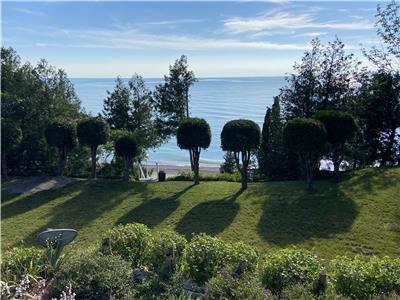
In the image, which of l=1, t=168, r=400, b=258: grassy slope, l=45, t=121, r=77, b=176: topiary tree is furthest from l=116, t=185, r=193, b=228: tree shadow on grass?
l=45, t=121, r=77, b=176: topiary tree

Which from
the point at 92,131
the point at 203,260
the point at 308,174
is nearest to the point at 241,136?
the point at 308,174

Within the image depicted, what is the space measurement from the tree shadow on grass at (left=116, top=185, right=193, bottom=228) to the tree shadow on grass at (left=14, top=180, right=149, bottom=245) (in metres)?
0.91

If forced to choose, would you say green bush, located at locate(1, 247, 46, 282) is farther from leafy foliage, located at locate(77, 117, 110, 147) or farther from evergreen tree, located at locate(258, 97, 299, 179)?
evergreen tree, located at locate(258, 97, 299, 179)

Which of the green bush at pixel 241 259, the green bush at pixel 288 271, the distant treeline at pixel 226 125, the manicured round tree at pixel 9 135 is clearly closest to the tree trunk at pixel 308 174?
the distant treeline at pixel 226 125

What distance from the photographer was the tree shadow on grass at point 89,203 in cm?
1089

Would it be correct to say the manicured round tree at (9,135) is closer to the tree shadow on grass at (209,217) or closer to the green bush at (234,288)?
the tree shadow on grass at (209,217)

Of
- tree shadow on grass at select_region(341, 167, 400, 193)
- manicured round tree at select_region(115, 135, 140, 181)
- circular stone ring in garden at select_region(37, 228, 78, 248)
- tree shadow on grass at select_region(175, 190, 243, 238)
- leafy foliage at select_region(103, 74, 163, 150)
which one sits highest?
leafy foliage at select_region(103, 74, 163, 150)

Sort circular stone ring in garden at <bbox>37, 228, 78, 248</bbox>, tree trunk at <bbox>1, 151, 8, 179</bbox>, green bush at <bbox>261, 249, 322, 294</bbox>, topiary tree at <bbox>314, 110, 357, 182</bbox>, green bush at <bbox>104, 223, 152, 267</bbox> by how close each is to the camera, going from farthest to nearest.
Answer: tree trunk at <bbox>1, 151, 8, 179</bbox>
topiary tree at <bbox>314, 110, 357, 182</bbox>
green bush at <bbox>104, 223, 152, 267</bbox>
circular stone ring in garden at <bbox>37, 228, 78, 248</bbox>
green bush at <bbox>261, 249, 322, 294</bbox>

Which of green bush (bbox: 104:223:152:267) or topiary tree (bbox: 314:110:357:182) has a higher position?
topiary tree (bbox: 314:110:357:182)

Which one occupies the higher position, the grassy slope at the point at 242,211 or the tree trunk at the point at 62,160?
the tree trunk at the point at 62,160

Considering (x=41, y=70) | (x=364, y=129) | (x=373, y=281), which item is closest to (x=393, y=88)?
(x=364, y=129)

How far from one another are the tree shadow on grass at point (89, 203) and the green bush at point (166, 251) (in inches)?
193

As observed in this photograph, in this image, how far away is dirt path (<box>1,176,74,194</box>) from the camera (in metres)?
14.7

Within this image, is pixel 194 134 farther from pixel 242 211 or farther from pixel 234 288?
pixel 234 288
